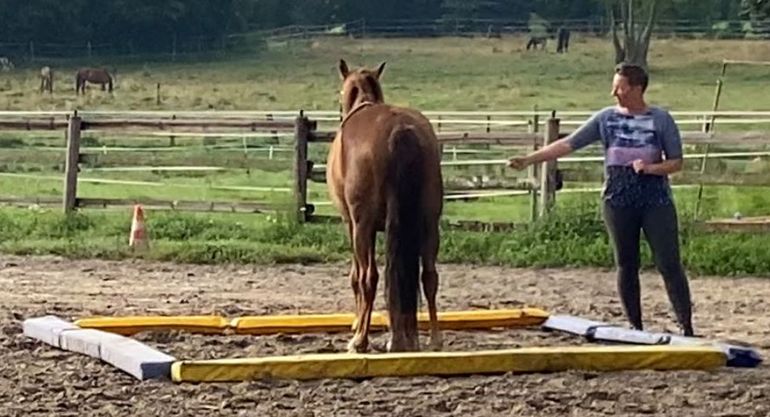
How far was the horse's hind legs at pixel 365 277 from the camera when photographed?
879cm

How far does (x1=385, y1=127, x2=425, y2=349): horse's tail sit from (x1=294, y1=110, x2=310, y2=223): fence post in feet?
23.8

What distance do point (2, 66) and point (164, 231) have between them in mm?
41421

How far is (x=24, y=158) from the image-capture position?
1967 centimetres

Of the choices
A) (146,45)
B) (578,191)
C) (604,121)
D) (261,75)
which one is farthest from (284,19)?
(604,121)

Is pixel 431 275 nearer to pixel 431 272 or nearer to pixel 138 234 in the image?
pixel 431 272

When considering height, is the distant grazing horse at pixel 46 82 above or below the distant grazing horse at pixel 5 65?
below

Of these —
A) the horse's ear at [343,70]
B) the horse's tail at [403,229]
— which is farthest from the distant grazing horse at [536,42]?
the horse's tail at [403,229]

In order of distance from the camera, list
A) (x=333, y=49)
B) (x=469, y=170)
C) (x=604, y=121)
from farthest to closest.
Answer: (x=333, y=49) < (x=469, y=170) < (x=604, y=121)

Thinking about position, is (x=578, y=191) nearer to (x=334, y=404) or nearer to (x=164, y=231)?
(x=164, y=231)

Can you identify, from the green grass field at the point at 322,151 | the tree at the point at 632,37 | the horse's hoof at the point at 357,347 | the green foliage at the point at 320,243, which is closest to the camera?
the horse's hoof at the point at 357,347

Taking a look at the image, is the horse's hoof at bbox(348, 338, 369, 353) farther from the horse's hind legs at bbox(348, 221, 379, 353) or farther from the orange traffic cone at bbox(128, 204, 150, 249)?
the orange traffic cone at bbox(128, 204, 150, 249)

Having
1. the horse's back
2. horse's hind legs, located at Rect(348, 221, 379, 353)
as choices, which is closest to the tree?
the horse's back

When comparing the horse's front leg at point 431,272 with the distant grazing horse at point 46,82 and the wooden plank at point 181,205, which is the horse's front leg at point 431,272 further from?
the distant grazing horse at point 46,82

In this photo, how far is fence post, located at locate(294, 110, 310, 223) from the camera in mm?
15812
